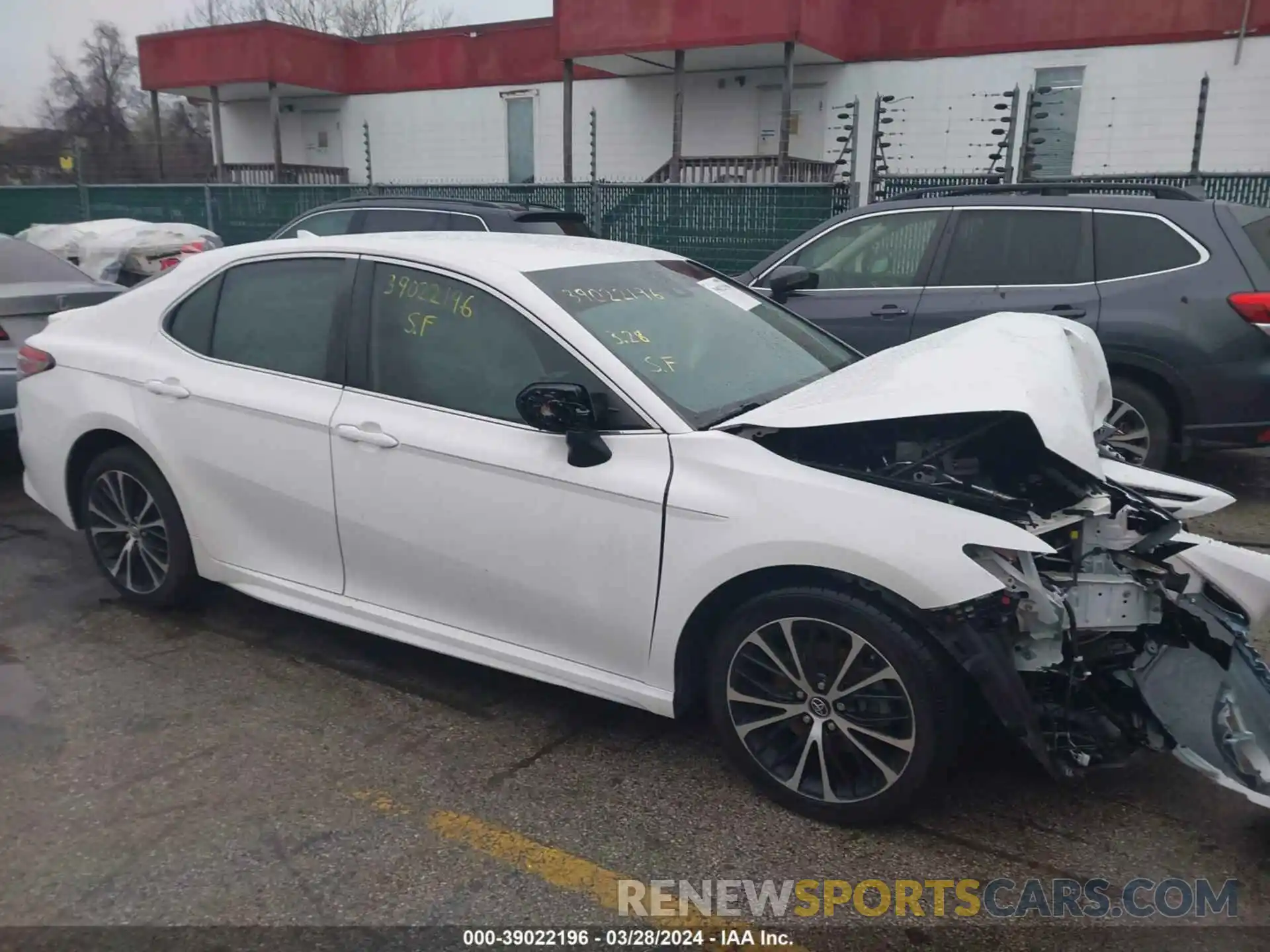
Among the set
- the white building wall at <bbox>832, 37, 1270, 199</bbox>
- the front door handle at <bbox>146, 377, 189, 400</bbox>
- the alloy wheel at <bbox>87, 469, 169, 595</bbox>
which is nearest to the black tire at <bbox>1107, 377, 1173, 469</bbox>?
the front door handle at <bbox>146, 377, 189, 400</bbox>

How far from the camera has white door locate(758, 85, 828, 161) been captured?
20.6 meters

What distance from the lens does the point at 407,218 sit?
8.95 meters

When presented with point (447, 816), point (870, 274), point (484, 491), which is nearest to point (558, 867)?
point (447, 816)

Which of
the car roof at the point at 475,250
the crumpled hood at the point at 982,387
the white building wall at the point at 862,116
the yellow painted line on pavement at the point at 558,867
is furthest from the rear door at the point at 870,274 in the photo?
the white building wall at the point at 862,116

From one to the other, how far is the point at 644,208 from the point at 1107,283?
7.88m

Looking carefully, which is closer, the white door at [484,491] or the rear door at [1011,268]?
the white door at [484,491]

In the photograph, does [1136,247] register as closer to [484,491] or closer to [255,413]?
[484,491]

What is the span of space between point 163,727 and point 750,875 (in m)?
2.14

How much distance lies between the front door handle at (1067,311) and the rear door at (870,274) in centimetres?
83

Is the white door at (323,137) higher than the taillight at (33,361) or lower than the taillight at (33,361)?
higher

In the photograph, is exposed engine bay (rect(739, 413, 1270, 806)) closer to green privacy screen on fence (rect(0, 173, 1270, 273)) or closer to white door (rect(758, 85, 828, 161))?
green privacy screen on fence (rect(0, 173, 1270, 273))

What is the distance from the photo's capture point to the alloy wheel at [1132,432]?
6.03 metres

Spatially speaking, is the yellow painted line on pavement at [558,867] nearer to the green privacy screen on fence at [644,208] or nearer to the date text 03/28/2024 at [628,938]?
the date text 03/28/2024 at [628,938]

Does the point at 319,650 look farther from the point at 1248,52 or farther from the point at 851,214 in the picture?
the point at 1248,52
